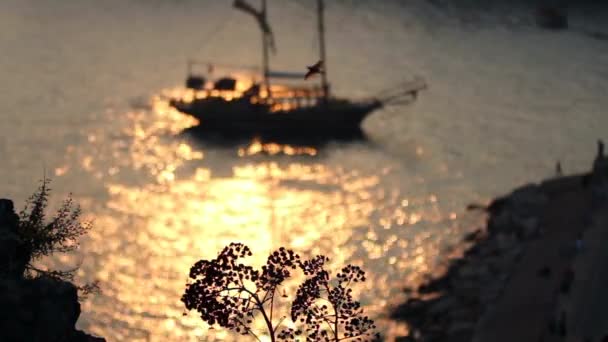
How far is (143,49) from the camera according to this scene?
A: 126688 millimetres

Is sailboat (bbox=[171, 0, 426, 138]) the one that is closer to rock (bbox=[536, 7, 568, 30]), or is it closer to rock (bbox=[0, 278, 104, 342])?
rock (bbox=[536, 7, 568, 30])

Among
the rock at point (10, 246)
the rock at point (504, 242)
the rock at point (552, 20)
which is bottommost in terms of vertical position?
the rock at point (10, 246)

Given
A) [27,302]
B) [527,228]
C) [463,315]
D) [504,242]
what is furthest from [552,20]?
[27,302]

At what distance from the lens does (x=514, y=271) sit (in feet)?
229

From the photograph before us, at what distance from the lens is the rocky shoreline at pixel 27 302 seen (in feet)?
101

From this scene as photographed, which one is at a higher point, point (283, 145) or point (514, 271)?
point (283, 145)

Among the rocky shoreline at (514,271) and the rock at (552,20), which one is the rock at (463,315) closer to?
the rocky shoreline at (514,271)

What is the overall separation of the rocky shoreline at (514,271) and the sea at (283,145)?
5.89ft

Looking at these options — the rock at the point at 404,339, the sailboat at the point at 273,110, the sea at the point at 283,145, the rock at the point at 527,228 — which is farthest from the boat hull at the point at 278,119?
the rock at the point at 404,339

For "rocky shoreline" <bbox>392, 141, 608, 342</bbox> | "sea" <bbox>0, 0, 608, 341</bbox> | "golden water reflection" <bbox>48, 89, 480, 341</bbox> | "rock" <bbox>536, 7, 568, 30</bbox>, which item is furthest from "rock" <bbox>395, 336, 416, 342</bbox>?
"rock" <bbox>536, 7, 568, 30</bbox>

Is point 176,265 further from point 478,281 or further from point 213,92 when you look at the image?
point 213,92

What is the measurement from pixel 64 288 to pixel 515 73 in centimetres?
9683

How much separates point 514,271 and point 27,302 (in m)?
42.9

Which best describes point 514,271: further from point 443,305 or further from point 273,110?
point 273,110
